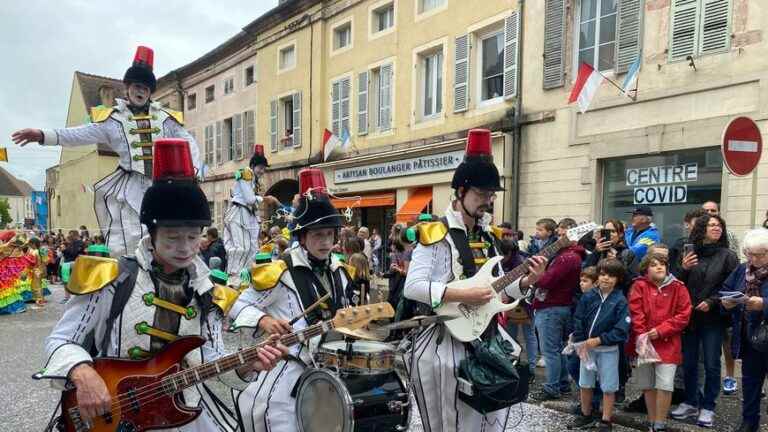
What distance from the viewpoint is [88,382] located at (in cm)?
216

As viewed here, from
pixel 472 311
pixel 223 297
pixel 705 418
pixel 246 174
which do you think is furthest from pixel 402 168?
pixel 223 297

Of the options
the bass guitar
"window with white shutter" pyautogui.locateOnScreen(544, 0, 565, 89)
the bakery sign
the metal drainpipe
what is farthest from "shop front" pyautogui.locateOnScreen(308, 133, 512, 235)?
the bass guitar

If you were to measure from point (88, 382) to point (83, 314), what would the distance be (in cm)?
31

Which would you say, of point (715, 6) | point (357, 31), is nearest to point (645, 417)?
point (715, 6)

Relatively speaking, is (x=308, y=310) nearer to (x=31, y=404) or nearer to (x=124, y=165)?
(x=124, y=165)

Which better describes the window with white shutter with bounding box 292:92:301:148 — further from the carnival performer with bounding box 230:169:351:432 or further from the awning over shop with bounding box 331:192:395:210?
the carnival performer with bounding box 230:169:351:432

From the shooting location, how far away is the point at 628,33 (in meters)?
11.0

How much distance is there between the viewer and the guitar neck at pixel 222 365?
7.86 feet

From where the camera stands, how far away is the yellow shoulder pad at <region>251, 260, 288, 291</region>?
3.04 m

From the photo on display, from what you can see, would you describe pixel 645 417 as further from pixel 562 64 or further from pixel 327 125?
pixel 327 125

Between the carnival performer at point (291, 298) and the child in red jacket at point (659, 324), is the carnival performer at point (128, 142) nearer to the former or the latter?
the carnival performer at point (291, 298)

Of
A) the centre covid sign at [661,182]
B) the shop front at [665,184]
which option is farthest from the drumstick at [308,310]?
the centre covid sign at [661,182]

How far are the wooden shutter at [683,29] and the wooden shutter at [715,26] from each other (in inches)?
5.1

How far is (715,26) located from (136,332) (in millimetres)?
10797
